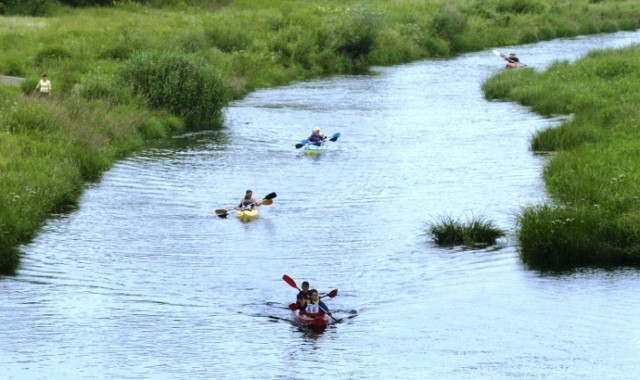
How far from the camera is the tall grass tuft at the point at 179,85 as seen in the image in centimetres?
4222

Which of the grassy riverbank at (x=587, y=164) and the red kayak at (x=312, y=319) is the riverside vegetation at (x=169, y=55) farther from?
the red kayak at (x=312, y=319)

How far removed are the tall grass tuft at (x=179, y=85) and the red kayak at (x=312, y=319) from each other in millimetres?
21867

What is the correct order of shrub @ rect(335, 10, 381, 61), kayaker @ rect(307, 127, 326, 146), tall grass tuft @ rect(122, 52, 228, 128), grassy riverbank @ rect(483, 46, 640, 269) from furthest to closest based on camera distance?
shrub @ rect(335, 10, 381, 61)
tall grass tuft @ rect(122, 52, 228, 128)
kayaker @ rect(307, 127, 326, 146)
grassy riverbank @ rect(483, 46, 640, 269)

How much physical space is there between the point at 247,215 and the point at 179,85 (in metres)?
14.9

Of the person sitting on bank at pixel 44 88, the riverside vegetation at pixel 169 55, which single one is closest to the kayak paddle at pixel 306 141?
the riverside vegetation at pixel 169 55

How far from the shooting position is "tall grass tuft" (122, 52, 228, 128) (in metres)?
42.2

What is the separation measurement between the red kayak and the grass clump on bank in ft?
18.3

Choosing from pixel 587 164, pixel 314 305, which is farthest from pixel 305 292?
pixel 587 164

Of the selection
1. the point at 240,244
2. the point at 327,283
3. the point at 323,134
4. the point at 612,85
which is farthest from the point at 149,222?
the point at 612,85

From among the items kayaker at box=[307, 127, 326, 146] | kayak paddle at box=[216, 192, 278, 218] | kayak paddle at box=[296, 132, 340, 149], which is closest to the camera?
kayak paddle at box=[216, 192, 278, 218]

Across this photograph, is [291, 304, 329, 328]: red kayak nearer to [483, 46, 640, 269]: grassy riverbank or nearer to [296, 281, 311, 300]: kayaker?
[296, 281, 311, 300]: kayaker

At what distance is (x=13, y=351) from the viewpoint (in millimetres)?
19234

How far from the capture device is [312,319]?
2103 centimetres

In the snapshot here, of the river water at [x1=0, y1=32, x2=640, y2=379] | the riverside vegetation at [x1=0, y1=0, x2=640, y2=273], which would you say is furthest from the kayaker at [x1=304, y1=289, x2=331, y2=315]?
the riverside vegetation at [x1=0, y1=0, x2=640, y2=273]
